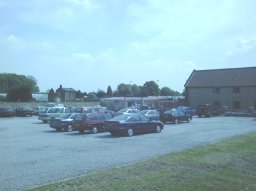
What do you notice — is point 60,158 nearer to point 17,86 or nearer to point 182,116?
point 182,116

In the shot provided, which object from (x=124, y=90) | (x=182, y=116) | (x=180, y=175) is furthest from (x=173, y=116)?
(x=124, y=90)

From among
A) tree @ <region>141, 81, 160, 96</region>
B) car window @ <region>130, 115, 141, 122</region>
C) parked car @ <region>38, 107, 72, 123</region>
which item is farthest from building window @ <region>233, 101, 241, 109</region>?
tree @ <region>141, 81, 160, 96</region>

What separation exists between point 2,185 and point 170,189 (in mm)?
4370

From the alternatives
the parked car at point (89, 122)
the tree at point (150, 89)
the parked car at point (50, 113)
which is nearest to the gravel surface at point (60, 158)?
the parked car at point (89, 122)

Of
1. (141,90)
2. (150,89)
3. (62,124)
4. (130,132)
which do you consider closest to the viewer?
(130,132)

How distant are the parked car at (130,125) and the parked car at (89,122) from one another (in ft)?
7.18

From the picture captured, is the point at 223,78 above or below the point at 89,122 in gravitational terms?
above

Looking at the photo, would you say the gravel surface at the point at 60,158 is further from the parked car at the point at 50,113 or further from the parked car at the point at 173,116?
the parked car at the point at 50,113

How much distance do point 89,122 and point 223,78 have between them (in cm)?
4709

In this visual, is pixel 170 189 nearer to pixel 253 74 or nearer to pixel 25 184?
pixel 25 184

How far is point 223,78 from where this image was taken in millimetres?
71938

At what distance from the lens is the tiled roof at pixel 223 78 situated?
6888cm

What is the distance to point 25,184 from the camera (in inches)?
421

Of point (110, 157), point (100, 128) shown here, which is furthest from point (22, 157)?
point (100, 128)
